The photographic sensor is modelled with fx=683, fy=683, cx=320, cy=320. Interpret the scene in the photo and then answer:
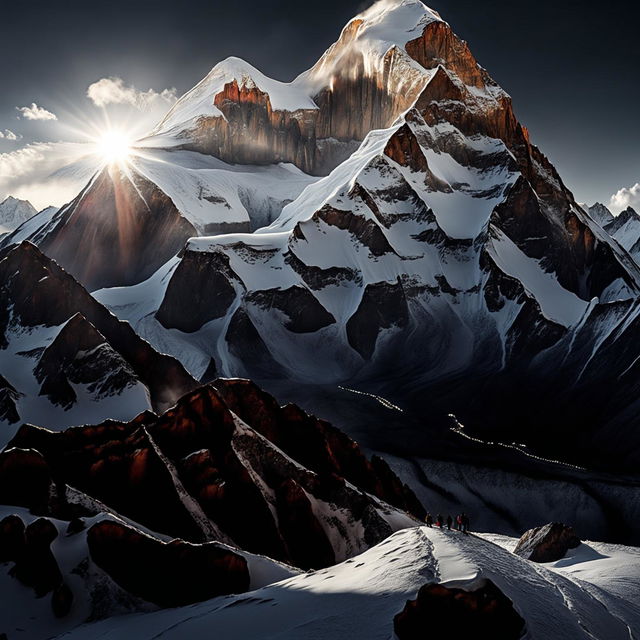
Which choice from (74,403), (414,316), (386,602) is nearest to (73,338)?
(74,403)

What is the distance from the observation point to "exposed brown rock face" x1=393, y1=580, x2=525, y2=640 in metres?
23.8

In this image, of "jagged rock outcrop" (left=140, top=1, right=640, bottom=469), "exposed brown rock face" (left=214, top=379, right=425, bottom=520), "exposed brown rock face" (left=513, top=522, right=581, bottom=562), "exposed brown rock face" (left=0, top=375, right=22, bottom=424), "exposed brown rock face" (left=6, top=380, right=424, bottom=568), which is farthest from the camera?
"jagged rock outcrop" (left=140, top=1, right=640, bottom=469)

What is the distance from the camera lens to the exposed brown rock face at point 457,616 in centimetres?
2380

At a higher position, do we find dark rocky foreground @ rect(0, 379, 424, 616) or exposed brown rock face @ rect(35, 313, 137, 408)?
exposed brown rock face @ rect(35, 313, 137, 408)

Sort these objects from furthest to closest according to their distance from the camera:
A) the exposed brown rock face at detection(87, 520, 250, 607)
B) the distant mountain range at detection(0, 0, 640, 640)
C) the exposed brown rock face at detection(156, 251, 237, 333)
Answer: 1. the exposed brown rock face at detection(156, 251, 237, 333)
2. the exposed brown rock face at detection(87, 520, 250, 607)
3. the distant mountain range at detection(0, 0, 640, 640)

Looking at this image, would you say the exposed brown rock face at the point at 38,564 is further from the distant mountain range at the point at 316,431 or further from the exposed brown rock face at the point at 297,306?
the exposed brown rock face at the point at 297,306

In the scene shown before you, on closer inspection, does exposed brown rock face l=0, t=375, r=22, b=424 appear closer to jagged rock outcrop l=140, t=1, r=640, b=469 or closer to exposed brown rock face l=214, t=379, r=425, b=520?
exposed brown rock face l=214, t=379, r=425, b=520

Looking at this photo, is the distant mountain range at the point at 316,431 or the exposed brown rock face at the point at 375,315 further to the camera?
the exposed brown rock face at the point at 375,315

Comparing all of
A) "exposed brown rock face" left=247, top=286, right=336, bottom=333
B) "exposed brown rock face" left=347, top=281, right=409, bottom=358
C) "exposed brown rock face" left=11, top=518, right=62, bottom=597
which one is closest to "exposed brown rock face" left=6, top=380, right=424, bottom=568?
"exposed brown rock face" left=11, top=518, right=62, bottom=597

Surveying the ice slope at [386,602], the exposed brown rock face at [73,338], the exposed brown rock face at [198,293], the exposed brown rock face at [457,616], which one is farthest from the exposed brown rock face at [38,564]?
the exposed brown rock face at [198,293]

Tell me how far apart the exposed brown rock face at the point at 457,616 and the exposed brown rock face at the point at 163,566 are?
46.3 feet

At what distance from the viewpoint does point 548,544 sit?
52.6 metres

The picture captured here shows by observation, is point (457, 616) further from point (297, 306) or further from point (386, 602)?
point (297, 306)

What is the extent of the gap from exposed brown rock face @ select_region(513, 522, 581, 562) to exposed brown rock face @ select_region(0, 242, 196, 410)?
45135 millimetres
